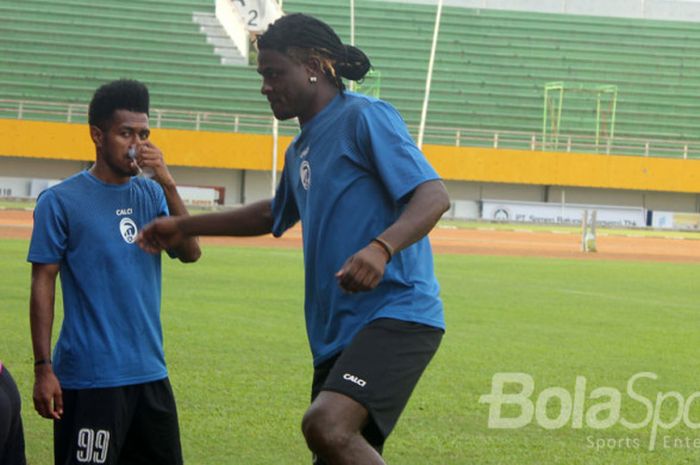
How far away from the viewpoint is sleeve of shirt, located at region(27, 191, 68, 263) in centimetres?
486

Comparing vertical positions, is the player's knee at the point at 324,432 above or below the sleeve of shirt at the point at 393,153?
below

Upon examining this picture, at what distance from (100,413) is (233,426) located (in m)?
2.79

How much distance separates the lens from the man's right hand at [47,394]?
4.70 metres

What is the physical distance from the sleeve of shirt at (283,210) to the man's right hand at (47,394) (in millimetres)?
931

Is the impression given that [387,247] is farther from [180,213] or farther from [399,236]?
[180,213]

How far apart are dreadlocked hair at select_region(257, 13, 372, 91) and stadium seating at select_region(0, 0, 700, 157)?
139 feet

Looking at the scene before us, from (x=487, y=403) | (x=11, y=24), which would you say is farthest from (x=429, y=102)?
(x=487, y=403)

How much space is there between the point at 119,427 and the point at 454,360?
20.2ft

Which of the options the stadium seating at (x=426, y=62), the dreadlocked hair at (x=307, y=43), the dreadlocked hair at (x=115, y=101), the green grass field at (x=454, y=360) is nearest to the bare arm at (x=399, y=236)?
the dreadlocked hair at (x=307, y=43)

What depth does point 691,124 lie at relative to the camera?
54.6 meters

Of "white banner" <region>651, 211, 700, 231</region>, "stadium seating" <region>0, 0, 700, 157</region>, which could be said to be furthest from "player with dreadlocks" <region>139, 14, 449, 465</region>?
"white banner" <region>651, 211, 700, 231</region>

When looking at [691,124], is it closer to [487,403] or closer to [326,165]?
[487,403]

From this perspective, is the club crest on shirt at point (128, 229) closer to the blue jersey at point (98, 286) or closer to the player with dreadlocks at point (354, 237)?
the blue jersey at point (98, 286)

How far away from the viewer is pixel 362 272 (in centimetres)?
396
